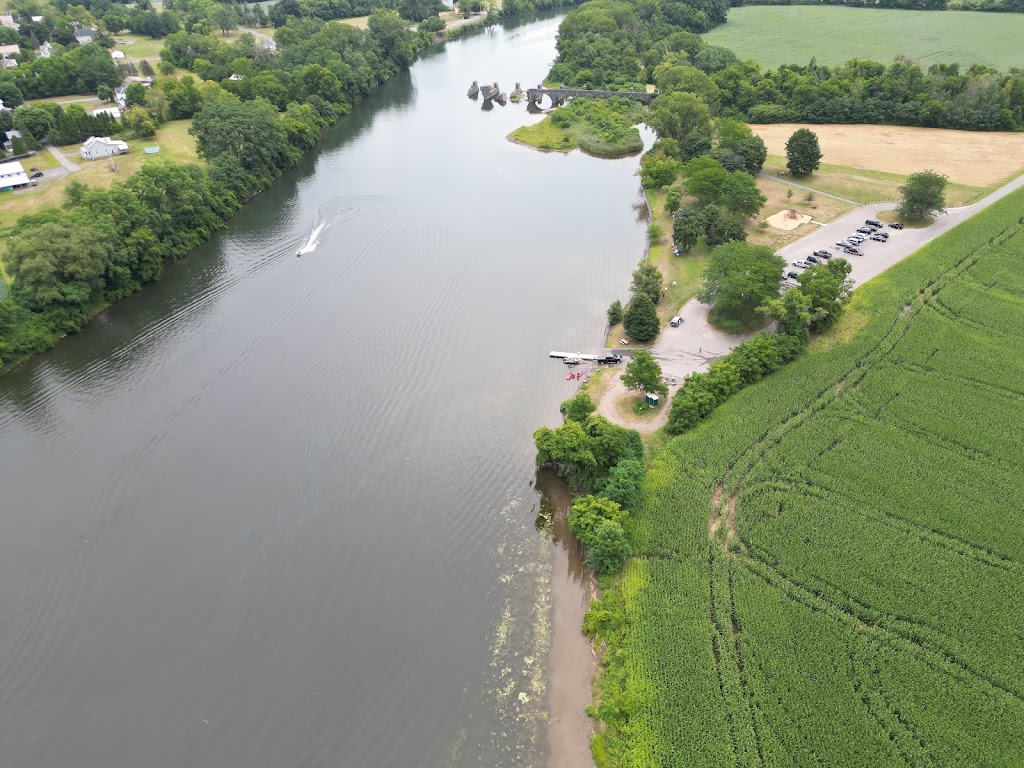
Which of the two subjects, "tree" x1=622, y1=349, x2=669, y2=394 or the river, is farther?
"tree" x1=622, y1=349, x2=669, y2=394

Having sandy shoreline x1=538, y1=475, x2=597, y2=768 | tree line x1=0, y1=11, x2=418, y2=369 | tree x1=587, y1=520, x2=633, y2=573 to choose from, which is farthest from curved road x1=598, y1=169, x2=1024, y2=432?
tree line x1=0, y1=11, x2=418, y2=369

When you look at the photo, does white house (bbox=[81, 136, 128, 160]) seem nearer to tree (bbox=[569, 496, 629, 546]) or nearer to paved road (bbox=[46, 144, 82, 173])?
paved road (bbox=[46, 144, 82, 173])

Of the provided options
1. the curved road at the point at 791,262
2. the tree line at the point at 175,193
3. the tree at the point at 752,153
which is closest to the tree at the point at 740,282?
the curved road at the point at 791,262

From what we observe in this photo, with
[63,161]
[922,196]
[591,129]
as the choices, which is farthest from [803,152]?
[63,161]

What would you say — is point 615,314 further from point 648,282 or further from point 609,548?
point 609,548

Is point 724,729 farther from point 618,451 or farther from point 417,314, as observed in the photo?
point 417,314
